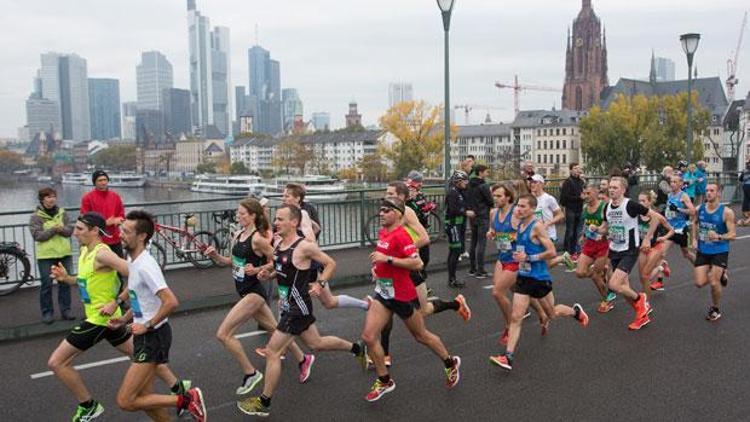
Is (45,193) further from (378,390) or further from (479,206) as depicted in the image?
(479,206)

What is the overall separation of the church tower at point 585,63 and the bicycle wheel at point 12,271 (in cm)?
14910

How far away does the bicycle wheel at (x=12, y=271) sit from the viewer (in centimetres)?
1028

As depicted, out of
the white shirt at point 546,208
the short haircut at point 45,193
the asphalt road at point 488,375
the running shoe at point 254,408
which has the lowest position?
the asphalt road at point 488,375

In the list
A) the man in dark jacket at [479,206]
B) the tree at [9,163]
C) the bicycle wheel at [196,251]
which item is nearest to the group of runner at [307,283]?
the man in dark jacket at [479,206]

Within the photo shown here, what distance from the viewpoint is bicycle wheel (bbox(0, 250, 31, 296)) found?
10281 millimetres

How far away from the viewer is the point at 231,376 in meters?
6.77

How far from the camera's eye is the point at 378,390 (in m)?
5.96

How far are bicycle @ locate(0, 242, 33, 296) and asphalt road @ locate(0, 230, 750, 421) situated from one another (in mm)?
2554

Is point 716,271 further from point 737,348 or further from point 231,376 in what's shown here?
point 231,376

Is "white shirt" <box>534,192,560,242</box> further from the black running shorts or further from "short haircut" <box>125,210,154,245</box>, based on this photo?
the black running shorts

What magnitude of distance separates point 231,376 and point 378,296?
1.81 m

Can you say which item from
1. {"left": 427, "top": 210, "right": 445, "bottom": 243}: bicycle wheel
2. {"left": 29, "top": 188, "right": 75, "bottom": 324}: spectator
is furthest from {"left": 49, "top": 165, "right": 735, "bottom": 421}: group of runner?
{"left": 427, "top": 210, "right": 445, "bottom": 243}: bicycle wheel

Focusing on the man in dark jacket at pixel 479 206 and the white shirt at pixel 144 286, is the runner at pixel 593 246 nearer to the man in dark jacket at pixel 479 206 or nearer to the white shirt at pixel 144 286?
the man in dark jacket at pixel 479 206

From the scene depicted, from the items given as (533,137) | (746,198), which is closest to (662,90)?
(533,137)
